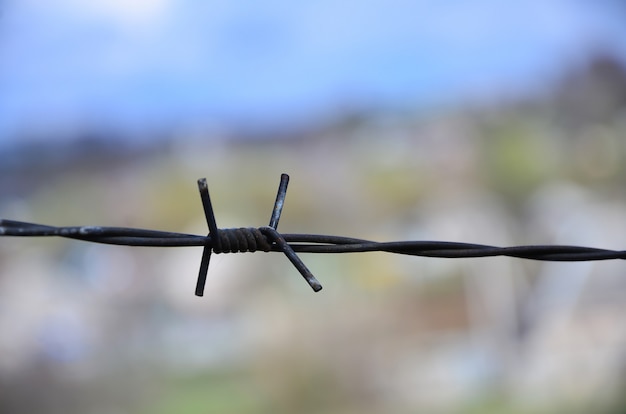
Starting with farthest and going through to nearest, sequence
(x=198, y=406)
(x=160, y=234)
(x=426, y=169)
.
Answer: (x=426, y=169), (x=198, y=406), (x=160, y=234)

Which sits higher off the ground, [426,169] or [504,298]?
[426,169]

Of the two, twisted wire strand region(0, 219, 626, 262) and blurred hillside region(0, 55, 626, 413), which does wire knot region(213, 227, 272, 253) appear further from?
blurred hillside region(0, 55, 626, 413)

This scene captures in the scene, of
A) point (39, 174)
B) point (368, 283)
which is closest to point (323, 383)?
point (368, 283)

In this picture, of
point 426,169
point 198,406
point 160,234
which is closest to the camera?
point 160,234

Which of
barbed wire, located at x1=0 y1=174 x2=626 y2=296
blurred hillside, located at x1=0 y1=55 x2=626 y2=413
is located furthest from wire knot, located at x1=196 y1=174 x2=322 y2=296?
blurred hillside, located at x1=0 y1=55 x2=626 y2=413

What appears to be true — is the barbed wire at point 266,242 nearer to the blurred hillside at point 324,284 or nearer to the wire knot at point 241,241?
the wire knot at point 241,241

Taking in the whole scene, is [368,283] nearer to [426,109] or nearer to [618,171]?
[426,109]

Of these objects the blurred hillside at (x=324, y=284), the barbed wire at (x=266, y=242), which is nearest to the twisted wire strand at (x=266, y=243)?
the barbed wire at (x=266, y=242)
